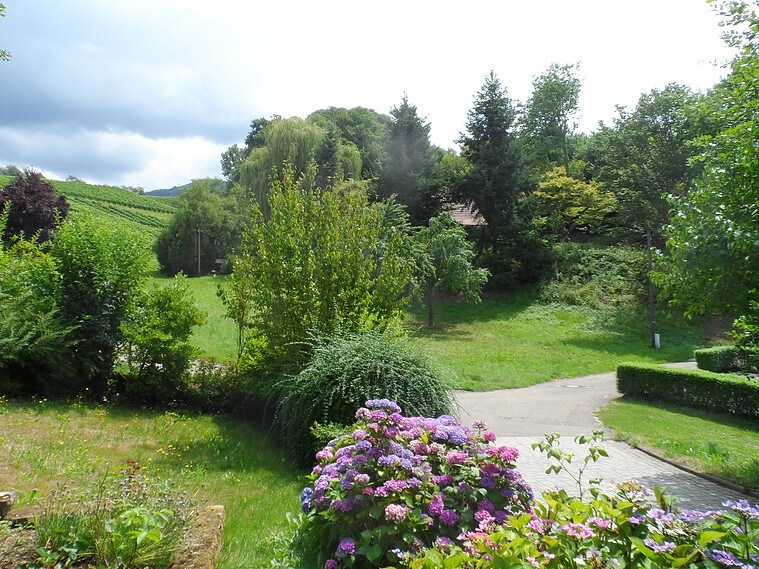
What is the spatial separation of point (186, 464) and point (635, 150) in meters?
27.0

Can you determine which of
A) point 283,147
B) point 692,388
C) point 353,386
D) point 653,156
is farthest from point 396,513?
point 283,147

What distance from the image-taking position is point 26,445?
608 centimetres

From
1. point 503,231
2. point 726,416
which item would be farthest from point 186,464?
point 503,231

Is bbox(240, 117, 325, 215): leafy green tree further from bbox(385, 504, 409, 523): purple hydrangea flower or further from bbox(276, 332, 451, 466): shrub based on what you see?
bbox(385, 504, 409, 523): purple hydrangea flower

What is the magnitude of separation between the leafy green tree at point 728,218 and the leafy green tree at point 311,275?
4.15m

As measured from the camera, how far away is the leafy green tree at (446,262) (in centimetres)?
2211

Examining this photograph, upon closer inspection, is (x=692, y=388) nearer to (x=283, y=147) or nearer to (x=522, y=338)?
(x=522, y=338)

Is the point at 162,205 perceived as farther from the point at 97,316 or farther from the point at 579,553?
the point at 579,553

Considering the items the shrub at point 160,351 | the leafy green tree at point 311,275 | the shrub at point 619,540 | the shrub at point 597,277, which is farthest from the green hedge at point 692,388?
the shrub at point 597,277

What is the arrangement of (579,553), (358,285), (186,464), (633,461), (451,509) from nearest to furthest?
1. (579,553)
2. (451,509)
3. (186,464)
4. (633,461)
5. (358,285)

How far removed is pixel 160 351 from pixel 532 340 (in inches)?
608

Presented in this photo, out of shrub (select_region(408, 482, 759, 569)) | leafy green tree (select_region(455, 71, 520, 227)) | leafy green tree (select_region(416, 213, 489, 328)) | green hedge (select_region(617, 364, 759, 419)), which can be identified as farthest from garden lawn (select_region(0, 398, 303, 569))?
leafy green tree (select_region(455, 71, 520, 227))

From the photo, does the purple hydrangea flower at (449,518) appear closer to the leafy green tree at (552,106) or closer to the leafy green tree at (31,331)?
the leafy green tree at (31,331)

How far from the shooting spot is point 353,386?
5766 millimetres
